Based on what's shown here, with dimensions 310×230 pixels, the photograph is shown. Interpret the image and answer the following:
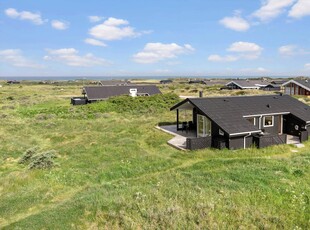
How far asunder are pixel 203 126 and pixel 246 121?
3.41 meters

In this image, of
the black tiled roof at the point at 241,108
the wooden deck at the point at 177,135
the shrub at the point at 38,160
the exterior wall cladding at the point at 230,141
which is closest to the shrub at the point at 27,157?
the shrub at the point at 38,160

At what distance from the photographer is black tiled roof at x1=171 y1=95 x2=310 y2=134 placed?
66.1 ft

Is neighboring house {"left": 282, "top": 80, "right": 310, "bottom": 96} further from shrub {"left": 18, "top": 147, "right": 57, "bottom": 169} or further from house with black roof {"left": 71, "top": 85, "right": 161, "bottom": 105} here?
shrub {"left": 18, "top": 147, "right": 57, "bottom": 169}

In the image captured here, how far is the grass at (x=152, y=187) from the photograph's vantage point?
10.2 metres

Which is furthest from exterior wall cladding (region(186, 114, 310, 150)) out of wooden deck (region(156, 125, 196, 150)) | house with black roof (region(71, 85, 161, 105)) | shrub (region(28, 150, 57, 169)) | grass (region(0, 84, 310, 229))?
house with black roof (region(71, 85, 161, 105))

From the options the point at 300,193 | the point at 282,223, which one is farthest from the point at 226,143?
the point at 282,223

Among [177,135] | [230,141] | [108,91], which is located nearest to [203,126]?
[177,135]

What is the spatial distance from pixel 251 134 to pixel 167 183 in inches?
366

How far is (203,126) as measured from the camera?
74.2 feet

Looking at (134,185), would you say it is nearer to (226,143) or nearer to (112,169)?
(112,169)

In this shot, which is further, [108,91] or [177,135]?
[108,91]

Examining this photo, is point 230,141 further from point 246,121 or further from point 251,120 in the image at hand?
point 251,120

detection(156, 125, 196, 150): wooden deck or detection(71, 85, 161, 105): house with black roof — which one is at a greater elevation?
detection(71, 85, 161, 105): house with black roof

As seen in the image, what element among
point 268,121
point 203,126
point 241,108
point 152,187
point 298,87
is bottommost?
point 152,187
